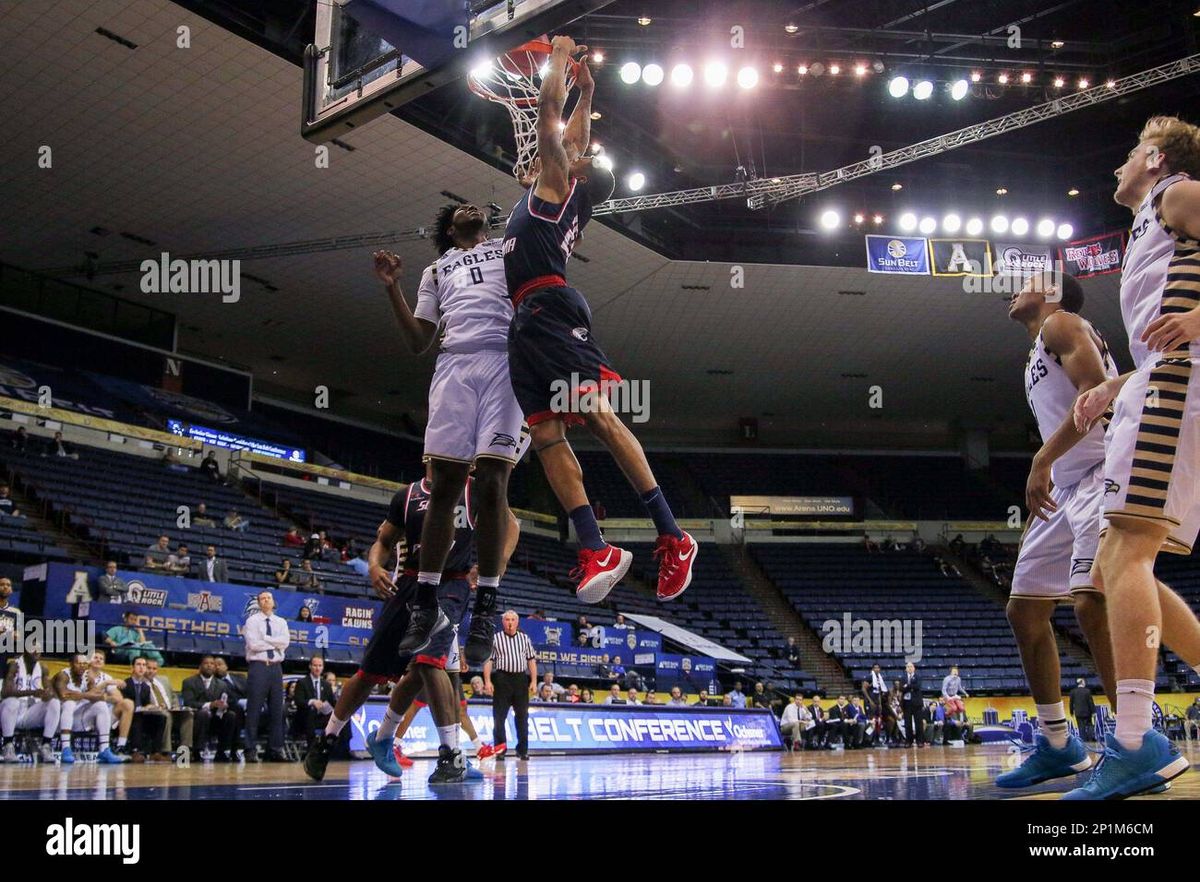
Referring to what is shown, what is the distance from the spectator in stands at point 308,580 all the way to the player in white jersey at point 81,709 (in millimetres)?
6253

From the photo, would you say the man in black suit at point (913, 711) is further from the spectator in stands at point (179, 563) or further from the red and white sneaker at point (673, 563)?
the red and white sneaker at point (673, 563)

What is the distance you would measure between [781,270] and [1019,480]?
1631 centimetres

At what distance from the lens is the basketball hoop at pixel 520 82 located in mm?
7027

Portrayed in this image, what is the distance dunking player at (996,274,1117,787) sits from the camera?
3947 mm

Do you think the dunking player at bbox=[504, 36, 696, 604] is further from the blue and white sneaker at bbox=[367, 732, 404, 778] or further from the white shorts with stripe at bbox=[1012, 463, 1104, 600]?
the blue and white sneaker at bbox=[367, 732, 404, 778]

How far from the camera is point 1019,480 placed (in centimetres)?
3359

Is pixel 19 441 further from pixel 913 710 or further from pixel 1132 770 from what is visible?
pixel 1132 770

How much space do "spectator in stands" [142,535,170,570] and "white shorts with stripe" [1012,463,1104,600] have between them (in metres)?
14.3

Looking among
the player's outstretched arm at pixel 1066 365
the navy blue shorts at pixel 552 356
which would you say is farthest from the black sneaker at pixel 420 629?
the player's outstretched arm at pixel 1066 365

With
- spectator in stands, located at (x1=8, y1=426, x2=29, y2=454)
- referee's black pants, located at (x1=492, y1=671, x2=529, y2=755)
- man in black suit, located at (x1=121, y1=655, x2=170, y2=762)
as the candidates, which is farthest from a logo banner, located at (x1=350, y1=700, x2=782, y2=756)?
spectator in stands, located at (x1=8, y1=426, x2=29, y2=454)

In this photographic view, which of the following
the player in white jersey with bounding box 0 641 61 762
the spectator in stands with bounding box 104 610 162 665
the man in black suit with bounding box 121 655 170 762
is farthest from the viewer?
the spectator in stands with bounding box 104 610 162 665

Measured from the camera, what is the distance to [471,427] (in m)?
4.33
